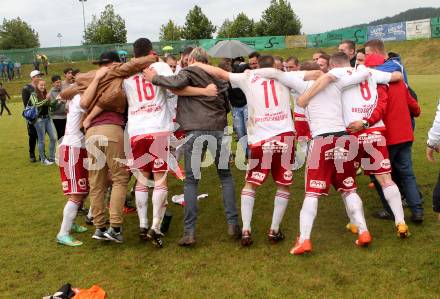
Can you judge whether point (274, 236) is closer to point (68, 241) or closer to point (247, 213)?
point (247, 213)

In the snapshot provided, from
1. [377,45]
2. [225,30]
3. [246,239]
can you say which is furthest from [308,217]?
[225,30]

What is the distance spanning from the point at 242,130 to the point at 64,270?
521 centimetres

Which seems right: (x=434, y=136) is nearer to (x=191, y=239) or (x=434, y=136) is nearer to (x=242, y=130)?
(x=191, y=239)

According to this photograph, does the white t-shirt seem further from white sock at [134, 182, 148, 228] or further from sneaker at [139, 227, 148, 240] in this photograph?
sneaker at [139, 227, 148, 240]

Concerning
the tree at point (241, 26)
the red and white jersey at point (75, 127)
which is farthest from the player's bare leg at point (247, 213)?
the tree at point (241, 26)

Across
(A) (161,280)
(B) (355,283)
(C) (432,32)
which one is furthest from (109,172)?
(C) (432,32)

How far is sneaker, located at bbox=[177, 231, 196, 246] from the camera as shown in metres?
5.32

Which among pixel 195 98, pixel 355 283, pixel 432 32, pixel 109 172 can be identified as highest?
pixel 432 32

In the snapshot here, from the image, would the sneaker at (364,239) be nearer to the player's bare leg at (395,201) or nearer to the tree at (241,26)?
the player's bare leg at (395,201)

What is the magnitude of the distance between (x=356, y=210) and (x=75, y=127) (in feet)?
11.7

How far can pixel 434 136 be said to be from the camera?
14.6ft

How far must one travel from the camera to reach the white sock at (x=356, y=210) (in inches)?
197

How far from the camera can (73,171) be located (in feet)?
18.7

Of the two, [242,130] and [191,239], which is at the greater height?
[242,130]
